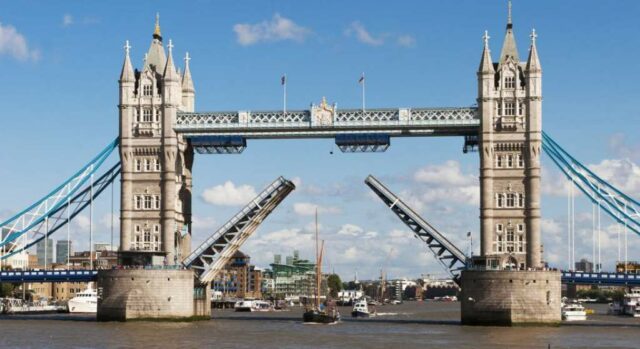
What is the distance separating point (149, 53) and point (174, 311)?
80.2ft

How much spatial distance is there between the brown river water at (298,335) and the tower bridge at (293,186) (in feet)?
10.8

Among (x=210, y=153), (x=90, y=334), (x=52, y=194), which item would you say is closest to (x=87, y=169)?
(x=52, y=194)

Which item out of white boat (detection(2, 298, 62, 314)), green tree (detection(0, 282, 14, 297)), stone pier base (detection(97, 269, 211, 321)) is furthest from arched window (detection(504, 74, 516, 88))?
green tree (detection(0, 282, 14, 297))

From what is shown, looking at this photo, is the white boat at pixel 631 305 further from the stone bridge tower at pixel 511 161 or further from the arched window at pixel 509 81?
the arched window at pixel 509 81

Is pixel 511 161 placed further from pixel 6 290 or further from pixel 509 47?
pixel 6 290

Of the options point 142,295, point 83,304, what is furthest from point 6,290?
point 142,295

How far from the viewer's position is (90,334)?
9162 centimetres

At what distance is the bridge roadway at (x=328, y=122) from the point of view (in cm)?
10888

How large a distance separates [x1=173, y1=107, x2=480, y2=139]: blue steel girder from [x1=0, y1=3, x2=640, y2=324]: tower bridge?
0.09 meters

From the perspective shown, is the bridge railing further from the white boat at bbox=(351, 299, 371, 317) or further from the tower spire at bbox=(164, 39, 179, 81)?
the white boat at bbox=(351, 299, 371, 317)

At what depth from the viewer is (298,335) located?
311 ft

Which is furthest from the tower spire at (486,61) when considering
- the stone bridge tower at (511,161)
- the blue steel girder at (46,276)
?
the blue steel girder at (46,276)

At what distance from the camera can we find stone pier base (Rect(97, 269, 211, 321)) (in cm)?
10688

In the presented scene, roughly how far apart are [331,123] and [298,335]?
889 inches
